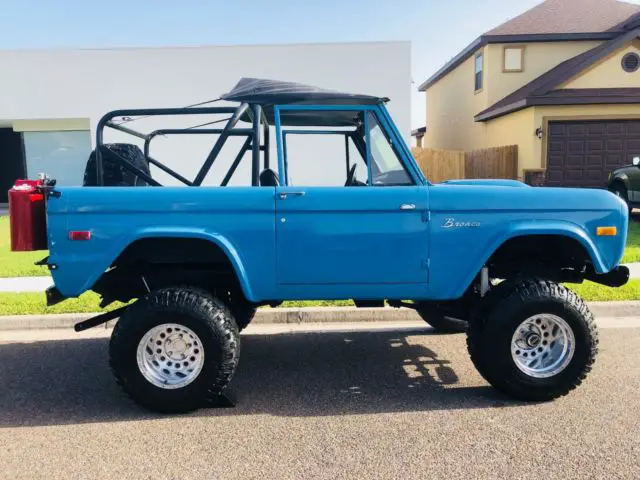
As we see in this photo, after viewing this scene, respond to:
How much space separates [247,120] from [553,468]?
3.69 meters

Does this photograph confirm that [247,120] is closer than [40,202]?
No

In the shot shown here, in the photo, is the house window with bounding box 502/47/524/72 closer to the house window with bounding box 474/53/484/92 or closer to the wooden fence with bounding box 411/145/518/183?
the house window with bounding box 474/53/484/92

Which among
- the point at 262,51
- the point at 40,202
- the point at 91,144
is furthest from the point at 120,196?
the point at 91,144

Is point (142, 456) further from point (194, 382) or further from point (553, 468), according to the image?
point (553, 468)

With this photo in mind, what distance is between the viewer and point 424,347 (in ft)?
17.2

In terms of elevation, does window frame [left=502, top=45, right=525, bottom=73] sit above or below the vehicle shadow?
above

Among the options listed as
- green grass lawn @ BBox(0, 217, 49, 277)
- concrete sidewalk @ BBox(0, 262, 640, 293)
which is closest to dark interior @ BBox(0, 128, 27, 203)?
green grass lawn @ BBox(0, 217, 49, 277)

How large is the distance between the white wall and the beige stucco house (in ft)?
14.1

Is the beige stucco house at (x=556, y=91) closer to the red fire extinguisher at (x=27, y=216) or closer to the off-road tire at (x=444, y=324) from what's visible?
the off-road tire at (x=444, y=324)

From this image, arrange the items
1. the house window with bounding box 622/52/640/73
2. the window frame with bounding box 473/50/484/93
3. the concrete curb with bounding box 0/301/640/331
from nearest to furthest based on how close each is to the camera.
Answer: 1. the concrete curb with bounding box 0/301/640/331
2. the house window with bounding box 622/52/640/73
3. the window frame with bounding box 473/50/484/93

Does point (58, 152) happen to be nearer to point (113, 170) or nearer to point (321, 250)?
point (113, 170)

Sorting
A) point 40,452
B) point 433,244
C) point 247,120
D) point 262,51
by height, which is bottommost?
point 40,452

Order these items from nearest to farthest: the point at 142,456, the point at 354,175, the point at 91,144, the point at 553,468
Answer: the point at 553,468
the point at 142,456
the point at 354,175
the point at 91,144

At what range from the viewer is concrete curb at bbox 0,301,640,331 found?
6.05 meters
